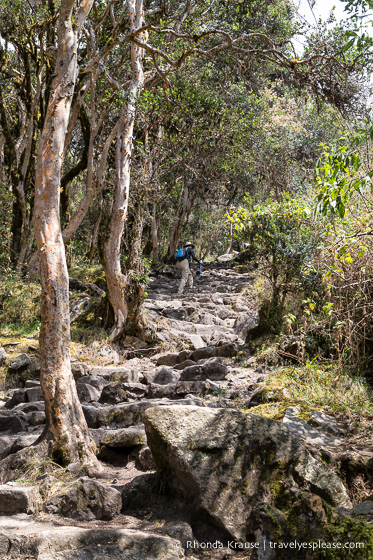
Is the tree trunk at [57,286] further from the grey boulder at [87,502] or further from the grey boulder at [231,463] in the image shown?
the grey boulder at [231,463]

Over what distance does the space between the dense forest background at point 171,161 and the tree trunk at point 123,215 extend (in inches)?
1.3

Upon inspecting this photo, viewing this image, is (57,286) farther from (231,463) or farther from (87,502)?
(231,463)

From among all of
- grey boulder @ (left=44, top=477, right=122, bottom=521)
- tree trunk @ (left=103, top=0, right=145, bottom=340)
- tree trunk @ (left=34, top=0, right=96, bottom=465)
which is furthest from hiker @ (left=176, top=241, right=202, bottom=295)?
grey boulder @ (left=44, top=477, right=122, bottom=521)

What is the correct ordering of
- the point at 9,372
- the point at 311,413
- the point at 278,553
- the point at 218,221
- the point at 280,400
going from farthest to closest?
the point at 218,221 → the point at 9,372 → the point at 280,400 → the point at 311,413 → the point at 278,553

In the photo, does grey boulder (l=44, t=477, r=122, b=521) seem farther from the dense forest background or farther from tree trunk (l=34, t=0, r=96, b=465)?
the dense forest background

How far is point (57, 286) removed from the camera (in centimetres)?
476

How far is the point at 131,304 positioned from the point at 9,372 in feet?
10.5

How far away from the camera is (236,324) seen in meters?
12.1

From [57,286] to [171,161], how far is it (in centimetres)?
961

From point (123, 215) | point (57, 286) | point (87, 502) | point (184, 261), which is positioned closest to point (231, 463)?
point (87, 502)

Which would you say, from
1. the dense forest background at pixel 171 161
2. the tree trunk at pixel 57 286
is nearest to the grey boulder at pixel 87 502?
the tree trunk at pixel 57 286

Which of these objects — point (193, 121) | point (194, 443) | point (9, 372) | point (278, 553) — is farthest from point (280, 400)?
point (193, 121)

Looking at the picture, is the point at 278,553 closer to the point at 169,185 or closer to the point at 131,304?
the point at 131,304

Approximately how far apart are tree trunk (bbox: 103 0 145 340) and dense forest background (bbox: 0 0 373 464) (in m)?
0.03
